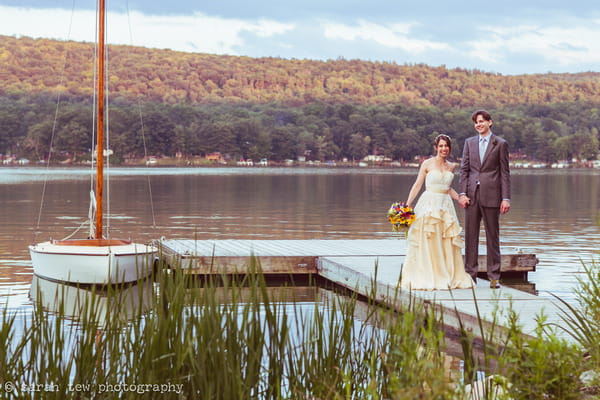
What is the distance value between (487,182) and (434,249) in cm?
87

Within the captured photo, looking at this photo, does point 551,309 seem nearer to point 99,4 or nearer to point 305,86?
point 99,4

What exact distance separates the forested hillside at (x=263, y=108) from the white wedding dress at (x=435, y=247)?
114 meters

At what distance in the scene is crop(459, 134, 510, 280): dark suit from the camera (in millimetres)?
8312

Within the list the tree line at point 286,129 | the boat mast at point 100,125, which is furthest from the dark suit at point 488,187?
the tree line at point 286,129

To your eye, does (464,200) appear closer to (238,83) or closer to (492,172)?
(492,172)

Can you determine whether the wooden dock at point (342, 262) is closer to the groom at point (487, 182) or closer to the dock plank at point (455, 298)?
the dock plank at point (455, 298)

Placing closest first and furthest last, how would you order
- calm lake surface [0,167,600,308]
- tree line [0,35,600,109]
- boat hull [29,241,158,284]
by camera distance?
boat hull [29,241,158,284], calm lake surface [0,167,600,308], tree line [0,35,600,109]

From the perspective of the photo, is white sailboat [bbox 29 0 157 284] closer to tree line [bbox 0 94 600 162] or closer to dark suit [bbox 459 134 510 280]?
dark suit [bbox 459 134 510 280]

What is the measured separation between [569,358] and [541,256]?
502 inches

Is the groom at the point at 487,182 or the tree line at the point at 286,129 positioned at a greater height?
the tree line at the point at 286,129

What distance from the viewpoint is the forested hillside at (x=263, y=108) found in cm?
12306

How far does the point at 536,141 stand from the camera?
137 m

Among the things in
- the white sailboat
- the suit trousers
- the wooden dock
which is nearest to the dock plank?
the wooden dock

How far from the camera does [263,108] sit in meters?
147
